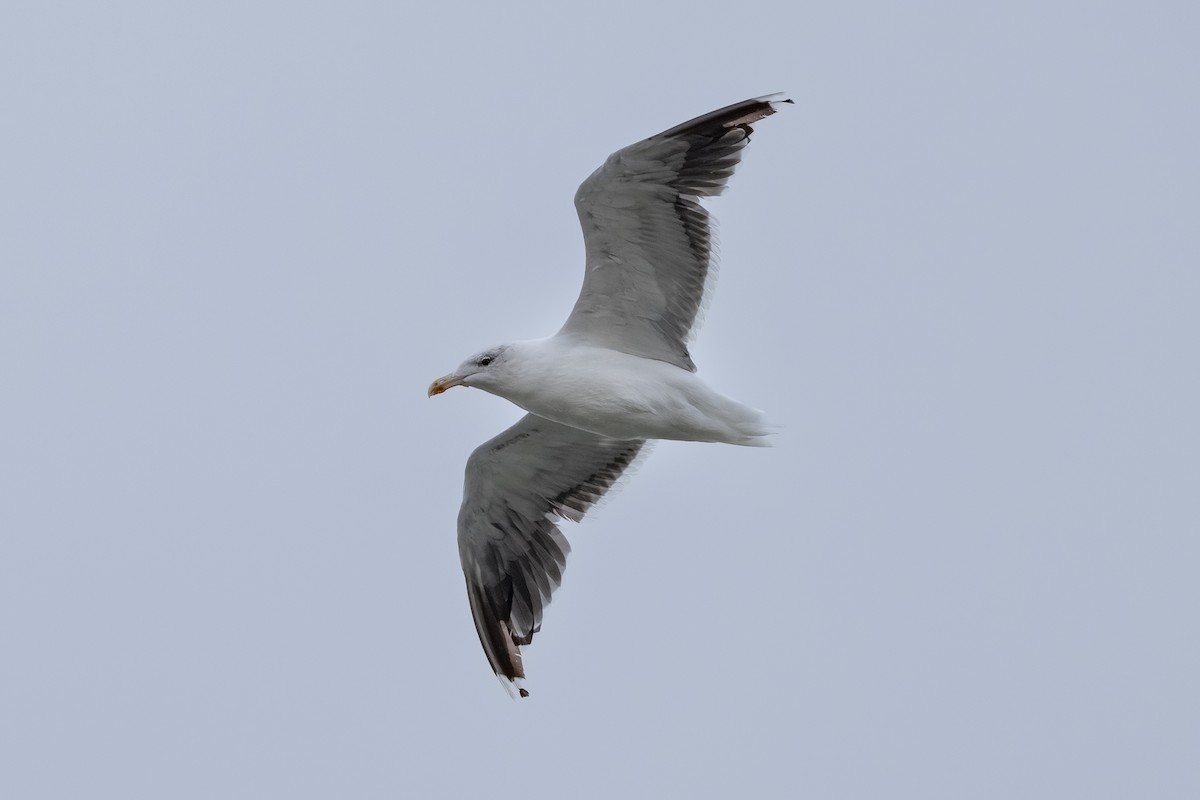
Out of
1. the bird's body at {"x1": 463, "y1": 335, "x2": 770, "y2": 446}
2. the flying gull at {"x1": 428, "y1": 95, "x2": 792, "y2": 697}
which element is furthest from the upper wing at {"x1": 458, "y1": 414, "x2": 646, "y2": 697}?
the bird's body at {"x1": 463, "y1": 335, "x2": 770, "y2": 446}

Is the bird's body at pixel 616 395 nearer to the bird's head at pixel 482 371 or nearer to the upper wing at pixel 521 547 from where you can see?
the bird's head at pixel 482 371

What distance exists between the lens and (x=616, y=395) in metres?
11.8

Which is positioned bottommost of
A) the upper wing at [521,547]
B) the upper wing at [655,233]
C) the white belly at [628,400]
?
the upper wing at [521,547]

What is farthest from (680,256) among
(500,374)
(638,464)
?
(638,464)

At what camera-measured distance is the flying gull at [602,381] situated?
37.2 feet

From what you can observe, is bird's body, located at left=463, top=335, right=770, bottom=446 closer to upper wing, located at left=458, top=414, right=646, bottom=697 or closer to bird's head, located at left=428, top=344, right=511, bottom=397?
bird's head, located at left=428, top=344, right=511, bottom=397

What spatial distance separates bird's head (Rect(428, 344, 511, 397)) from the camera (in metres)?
12.0

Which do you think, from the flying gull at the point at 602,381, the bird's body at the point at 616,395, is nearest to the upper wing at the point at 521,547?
the flying gull at the point at 602,381

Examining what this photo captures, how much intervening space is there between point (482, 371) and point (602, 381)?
0.85 metres

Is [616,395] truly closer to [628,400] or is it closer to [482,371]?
[628,400]

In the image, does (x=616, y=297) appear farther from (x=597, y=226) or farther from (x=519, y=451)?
(x=519, y=451)

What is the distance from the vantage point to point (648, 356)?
12.2 m

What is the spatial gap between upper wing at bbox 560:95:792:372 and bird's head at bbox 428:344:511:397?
57 cm

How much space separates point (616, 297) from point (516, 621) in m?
2.92
